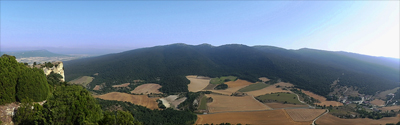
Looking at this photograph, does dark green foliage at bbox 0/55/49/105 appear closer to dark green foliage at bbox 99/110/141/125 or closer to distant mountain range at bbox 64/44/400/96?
dark green foliage at bbox 99/110/141/125

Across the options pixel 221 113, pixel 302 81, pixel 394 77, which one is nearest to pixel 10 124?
pixel 221 113

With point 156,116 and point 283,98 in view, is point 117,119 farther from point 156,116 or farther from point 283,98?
point 283,98

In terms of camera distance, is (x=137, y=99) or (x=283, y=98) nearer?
(x=137, y=99)

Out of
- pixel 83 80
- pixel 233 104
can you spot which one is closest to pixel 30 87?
pixel 233 104

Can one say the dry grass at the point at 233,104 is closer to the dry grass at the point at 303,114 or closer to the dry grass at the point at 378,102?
the dry grass at the point at 303,114

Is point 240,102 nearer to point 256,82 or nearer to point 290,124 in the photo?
point 290,124

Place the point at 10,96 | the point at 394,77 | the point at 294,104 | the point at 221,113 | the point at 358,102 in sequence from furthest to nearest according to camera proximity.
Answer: the point at 394,77, the point at 358,102, the point at 294,104, the point at 221,113, the point at 10,96

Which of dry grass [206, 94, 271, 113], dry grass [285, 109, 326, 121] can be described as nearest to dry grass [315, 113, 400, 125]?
dry grass [285, 109, 326, 121]
